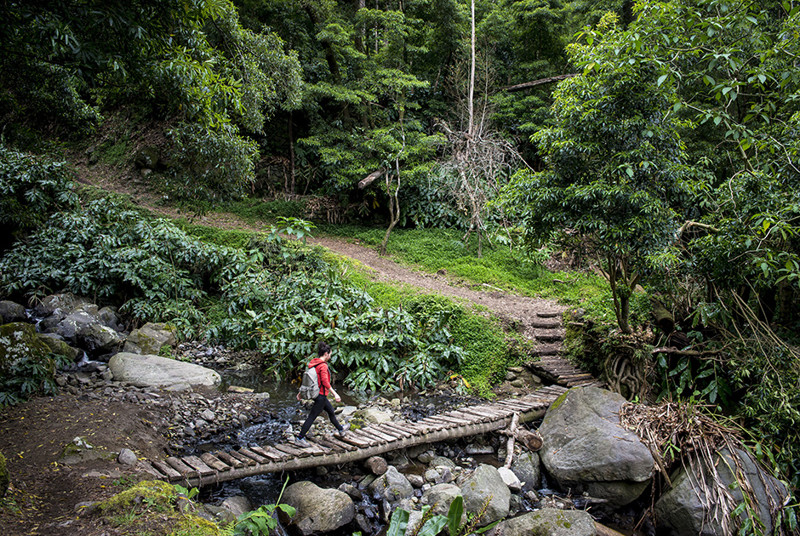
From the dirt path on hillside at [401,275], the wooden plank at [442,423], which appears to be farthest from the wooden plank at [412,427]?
the dirt path on hillside at [401,275]

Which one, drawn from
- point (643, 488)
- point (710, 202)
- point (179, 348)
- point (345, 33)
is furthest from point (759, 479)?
point (345, 33)

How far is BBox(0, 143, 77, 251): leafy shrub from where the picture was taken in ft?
31.9

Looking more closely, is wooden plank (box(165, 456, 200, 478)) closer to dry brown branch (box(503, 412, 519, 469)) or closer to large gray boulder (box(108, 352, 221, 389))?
large gray boulder (box(108, 352, 221, 389))

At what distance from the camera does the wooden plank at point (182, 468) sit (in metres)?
4.60

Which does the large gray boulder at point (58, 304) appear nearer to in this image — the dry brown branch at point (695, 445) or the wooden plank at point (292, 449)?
the wooden plank at point (292, 449)

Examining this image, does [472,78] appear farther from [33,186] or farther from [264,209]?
[33,186]

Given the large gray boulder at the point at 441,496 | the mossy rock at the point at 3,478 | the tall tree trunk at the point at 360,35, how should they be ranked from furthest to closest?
1. the tall tree trunk at the point at 360,35
2. the large gray boulder at the point at 441,496
3. the mossy rock at the point at 3,478

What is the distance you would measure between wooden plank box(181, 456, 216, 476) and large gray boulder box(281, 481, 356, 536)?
87 cm

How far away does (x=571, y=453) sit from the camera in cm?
569

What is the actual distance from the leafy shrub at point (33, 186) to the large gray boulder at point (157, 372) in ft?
13.6

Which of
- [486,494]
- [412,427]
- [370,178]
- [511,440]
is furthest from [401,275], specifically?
[486,494]

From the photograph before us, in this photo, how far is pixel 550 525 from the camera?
14.6ft

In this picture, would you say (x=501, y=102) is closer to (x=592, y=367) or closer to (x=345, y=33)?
(x=345, y=33)

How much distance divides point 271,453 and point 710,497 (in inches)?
192
